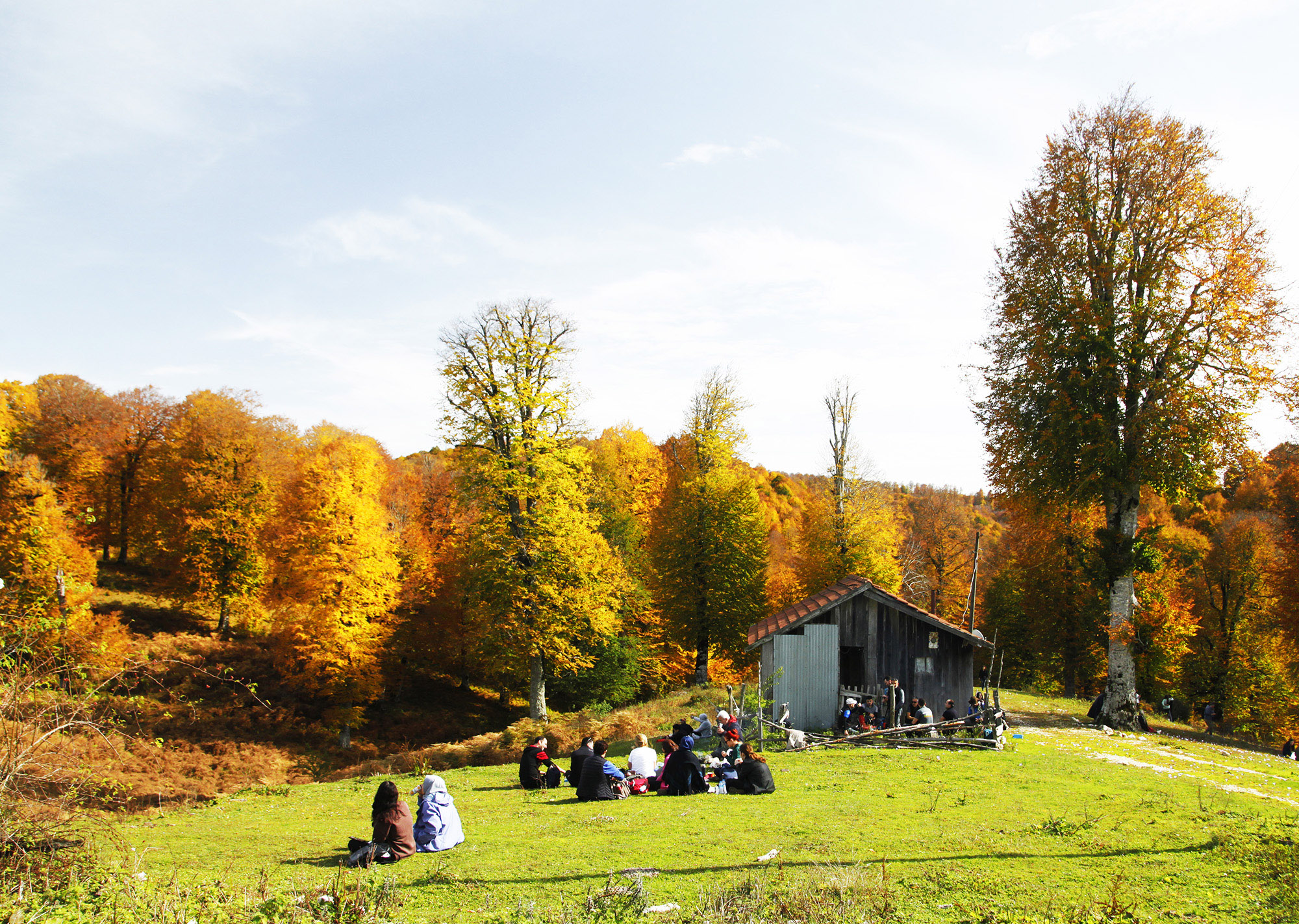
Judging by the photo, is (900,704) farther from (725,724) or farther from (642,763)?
(642,763)

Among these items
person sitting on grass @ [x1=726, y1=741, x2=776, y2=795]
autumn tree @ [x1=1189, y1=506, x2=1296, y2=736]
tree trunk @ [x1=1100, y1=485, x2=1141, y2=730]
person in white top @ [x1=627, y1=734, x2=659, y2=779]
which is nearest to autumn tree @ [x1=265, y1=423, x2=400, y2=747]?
person in white top @ [x1=627, y1=734, x2=659, y2=779]

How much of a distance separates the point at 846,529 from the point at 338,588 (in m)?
25.5

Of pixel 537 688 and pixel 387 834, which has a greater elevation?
pixel 387 834

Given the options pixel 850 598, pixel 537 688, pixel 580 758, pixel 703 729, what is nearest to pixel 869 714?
pixel 850 598

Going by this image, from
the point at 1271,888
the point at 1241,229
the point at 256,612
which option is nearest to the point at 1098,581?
the point at 1241,229

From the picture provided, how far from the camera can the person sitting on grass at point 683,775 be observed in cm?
1380

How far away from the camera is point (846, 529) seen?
39188 millimetres

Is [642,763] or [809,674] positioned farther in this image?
[809,674]

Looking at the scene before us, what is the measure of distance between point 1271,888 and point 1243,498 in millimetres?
69333

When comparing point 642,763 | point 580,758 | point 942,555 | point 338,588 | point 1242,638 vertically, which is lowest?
point 1242,638

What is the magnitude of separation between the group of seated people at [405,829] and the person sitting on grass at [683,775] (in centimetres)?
474

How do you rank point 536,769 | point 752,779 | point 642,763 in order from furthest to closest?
1. point 536,769
2. point 642,763
3. point 752,779

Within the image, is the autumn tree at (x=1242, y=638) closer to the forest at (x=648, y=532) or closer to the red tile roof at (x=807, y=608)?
the forest at (x=648, y=532)

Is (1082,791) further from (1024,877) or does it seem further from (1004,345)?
(1004,345)
